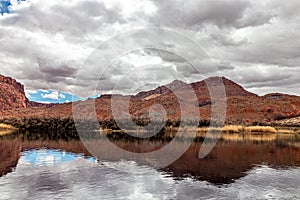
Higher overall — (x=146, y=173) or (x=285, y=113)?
(x=285, y=113)

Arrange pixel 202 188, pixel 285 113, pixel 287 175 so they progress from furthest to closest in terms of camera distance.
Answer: pixel 285 113 < pixel 287 175 < pixel 202 188

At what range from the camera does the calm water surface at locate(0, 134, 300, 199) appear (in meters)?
21.2

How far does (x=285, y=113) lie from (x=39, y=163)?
459ft

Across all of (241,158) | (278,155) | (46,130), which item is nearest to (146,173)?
(241,158)

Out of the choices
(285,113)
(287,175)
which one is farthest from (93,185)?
(285,113)

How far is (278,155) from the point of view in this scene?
41281mm

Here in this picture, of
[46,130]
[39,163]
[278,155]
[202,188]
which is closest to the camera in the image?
[202,188]

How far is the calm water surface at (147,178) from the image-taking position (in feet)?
69.4

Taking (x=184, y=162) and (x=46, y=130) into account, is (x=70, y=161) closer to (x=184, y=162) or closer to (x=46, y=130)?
(x=184, y=162)

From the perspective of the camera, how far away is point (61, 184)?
78.2ft

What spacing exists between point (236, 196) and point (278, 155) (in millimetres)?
23424

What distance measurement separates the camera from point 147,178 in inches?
1038

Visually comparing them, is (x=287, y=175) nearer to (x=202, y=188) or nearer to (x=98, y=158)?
(x=202, y=188)

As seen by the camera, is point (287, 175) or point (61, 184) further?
point (287, 175)
